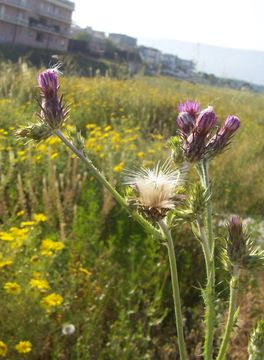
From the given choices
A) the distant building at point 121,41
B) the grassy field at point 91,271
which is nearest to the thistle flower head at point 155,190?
the grassy field at point 91,271

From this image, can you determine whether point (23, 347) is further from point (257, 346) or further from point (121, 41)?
point (121, 41)

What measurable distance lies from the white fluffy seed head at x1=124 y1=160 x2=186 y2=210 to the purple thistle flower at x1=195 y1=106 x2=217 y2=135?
0.40 ft

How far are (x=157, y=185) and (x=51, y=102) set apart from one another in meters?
0.38

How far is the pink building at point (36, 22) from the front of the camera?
4269 centimetres

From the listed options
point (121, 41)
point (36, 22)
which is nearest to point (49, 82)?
point (36, 22)

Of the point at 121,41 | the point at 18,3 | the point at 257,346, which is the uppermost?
the point at 18,3

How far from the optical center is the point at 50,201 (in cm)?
413

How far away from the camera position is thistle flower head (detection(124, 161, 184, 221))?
1182 mm

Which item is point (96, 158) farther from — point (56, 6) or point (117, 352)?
point (56, 6)

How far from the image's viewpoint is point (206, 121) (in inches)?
53.7

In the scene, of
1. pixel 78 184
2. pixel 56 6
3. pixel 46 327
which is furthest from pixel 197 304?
pixel 56 6

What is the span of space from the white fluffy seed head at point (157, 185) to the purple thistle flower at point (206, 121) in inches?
4.8

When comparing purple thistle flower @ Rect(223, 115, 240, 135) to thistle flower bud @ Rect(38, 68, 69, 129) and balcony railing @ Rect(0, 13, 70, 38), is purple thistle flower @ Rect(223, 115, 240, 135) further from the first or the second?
balcony railing @ Rect(0, 13, 70, 38)

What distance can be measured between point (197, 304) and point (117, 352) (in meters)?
1.08
